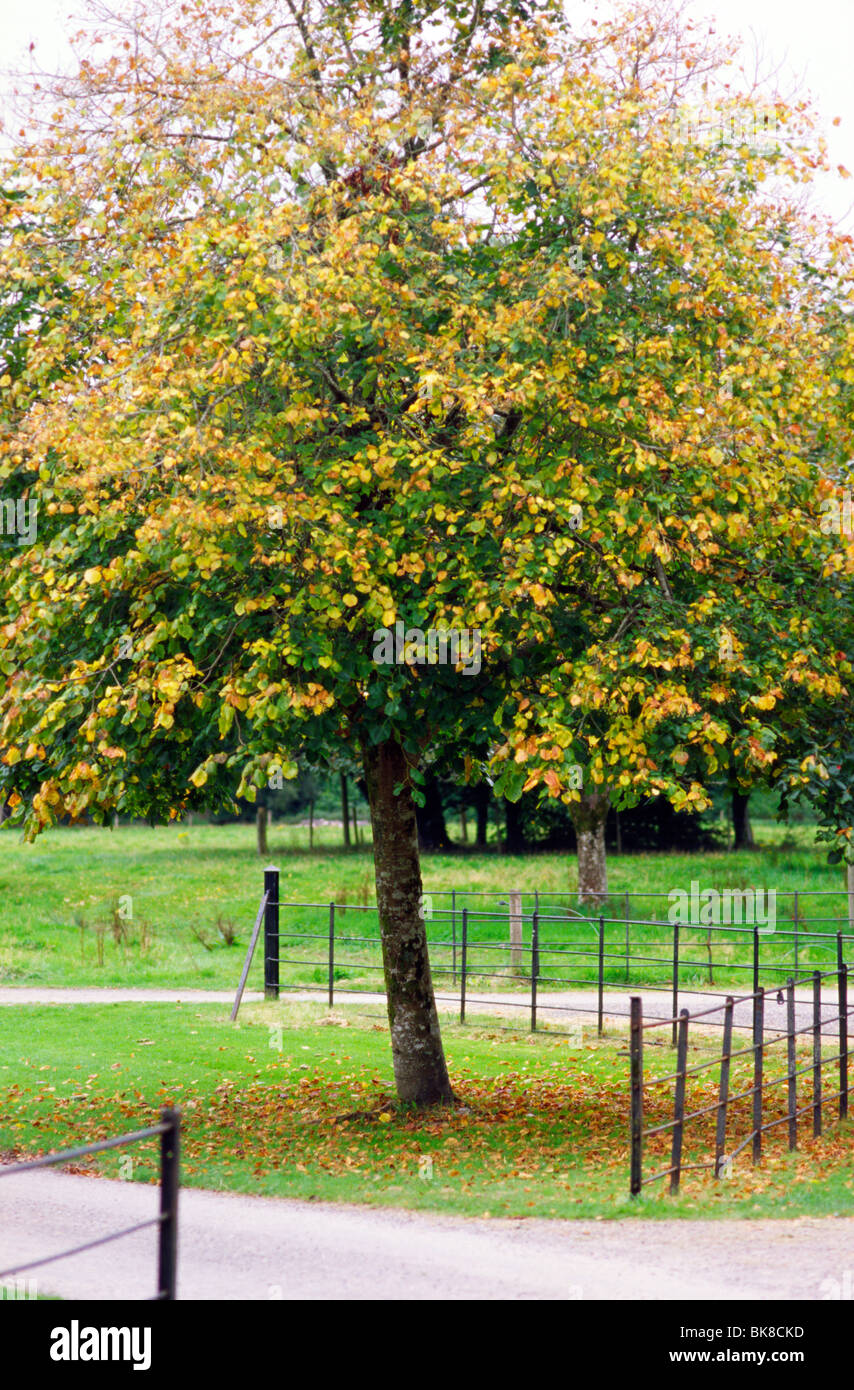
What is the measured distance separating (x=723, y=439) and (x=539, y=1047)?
29.9ft

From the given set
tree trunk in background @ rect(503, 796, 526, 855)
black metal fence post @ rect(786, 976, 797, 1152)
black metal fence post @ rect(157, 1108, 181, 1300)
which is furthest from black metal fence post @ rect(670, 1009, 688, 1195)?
tree trunk in background @ rect(503, 796, 526, 855)

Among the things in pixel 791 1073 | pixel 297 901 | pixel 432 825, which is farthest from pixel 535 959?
pixel 432 825

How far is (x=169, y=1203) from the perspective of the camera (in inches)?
219

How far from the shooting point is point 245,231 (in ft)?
31.1

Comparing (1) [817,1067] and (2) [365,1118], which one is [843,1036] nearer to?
(1) [817,1067]

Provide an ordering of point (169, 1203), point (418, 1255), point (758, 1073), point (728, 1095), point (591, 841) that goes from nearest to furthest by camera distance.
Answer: point (169, 1203)
point (418, 1255)
point (758, 1073)
point (728, 1095)
point (591, 841)

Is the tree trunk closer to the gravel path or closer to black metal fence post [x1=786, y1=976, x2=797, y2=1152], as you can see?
the gravel path

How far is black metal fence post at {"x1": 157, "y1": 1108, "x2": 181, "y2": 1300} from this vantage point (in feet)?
18.1

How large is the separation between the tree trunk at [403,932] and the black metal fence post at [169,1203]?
6.01 meters

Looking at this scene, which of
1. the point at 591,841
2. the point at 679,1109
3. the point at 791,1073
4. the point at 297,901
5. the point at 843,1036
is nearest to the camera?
the point at 679,1109

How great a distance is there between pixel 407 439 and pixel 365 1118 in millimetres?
6044

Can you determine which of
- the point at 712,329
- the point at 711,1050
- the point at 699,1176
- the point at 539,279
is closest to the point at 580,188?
the point at 539,279
